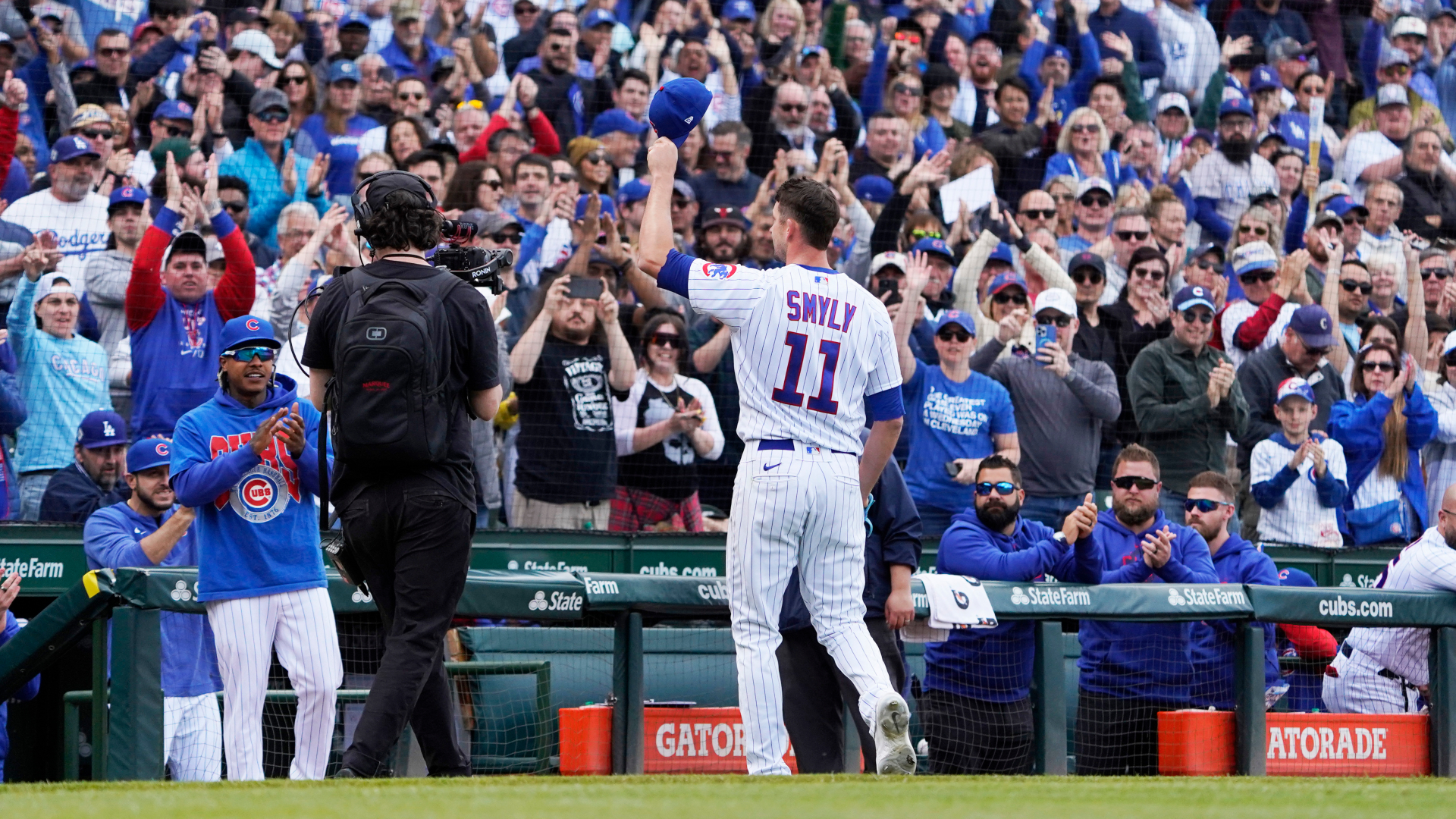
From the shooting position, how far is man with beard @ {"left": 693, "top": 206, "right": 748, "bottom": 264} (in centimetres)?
1027

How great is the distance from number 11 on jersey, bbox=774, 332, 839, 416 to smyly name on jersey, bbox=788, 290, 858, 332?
5 cm

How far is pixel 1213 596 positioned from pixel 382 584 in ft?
12.2

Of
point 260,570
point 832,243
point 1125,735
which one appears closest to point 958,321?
point 832,243

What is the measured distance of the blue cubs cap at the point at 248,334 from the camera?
5.87 metres

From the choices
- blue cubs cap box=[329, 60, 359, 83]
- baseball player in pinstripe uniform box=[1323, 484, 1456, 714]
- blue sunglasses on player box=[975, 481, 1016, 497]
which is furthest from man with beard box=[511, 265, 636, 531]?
baseball player in pinstripe uniform box=[1323, 484, 1456, 714]

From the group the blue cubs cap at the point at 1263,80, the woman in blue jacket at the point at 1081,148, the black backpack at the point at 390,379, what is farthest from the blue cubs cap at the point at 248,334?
the blue cubs cap at the point at 1263,80

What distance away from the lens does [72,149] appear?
9.99 metres

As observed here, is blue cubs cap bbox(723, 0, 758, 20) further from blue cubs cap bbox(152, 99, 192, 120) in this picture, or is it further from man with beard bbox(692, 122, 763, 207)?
blue cubs cap bbox(152, 99, 192, 120)

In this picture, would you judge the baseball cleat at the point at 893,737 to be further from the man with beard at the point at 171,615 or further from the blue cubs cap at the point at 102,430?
the blue cubs cap at the point at 102,430

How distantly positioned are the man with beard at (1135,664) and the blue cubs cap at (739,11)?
24.9 ft

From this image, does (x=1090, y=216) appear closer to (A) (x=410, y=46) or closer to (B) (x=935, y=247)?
(B) (x=935, y=247)

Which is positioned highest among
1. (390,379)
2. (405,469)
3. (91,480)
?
(390,379)

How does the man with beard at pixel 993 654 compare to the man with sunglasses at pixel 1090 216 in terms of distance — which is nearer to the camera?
the man with beard at pixel 993 654

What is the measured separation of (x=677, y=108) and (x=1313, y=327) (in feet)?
20.7
